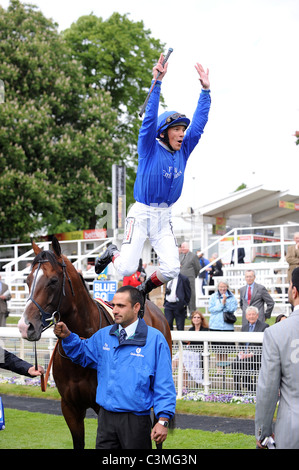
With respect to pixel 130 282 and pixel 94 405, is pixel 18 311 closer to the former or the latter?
pixel 130 282

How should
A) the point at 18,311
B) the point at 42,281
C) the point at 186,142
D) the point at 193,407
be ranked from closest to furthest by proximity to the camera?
1. the point at 42,281
2. the point at 186,142
3. the point at 193,407
4. the point at 18,311

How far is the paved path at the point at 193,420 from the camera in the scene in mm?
7504

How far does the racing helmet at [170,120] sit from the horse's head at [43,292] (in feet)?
4.03

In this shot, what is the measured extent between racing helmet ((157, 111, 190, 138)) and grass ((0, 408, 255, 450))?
132 inches

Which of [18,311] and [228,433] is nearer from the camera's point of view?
[228,433]

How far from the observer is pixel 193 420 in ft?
26.4

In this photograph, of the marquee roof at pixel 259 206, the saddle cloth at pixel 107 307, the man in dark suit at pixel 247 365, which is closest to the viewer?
the saddle cloth at pixel 107 307

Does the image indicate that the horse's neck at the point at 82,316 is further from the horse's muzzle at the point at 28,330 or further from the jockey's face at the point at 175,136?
the jockey's face at the point at 175,136

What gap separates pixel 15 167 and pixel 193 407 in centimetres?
1515

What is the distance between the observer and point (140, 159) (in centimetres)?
488

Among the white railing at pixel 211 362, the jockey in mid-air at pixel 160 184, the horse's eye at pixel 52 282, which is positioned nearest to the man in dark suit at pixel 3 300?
the white railing at pixel 211 362

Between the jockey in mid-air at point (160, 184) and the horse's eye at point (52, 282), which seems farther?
the jockey in mid-air at point (160, 184)
